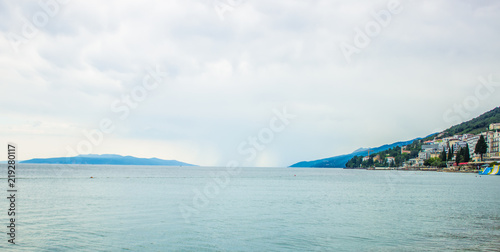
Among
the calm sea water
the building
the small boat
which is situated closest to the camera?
the calm sea water

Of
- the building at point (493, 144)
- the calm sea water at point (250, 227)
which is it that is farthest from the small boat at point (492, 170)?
the calm sea water at point (250, 227)

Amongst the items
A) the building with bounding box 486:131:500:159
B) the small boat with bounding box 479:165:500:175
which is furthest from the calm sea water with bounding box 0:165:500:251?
the building with bounding box 486:131:500:159

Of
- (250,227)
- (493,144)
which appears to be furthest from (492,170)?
(250,227)

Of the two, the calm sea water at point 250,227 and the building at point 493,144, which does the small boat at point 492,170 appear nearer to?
the building at point 493,144

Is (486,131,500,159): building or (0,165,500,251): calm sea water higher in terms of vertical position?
(486,131,500,159): building

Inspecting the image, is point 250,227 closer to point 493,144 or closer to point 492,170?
point 492,170

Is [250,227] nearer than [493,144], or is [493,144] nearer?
[250,227]

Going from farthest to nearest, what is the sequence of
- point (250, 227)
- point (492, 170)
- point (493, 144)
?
point (493, 144), point (492, 170), point (250, 227)

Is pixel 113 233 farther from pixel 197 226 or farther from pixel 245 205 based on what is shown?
pixel 245 205

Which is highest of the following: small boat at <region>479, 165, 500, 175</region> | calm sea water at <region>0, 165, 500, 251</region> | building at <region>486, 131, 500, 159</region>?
building at <region>486, 131, 500, 159</region>

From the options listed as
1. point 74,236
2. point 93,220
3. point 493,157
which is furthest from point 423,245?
point 493,157

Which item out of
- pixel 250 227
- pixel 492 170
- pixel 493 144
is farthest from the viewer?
pixel 493 144

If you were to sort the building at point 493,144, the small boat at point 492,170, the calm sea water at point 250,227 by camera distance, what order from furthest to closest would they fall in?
the building at point 493,144 < the small boat at point 492,170 < the calm sea water at point 250,227

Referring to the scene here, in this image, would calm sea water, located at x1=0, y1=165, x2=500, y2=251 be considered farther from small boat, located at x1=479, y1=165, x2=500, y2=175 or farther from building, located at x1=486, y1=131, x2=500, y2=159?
building, located at x1=486, y1=131, x2=500, y2=159
